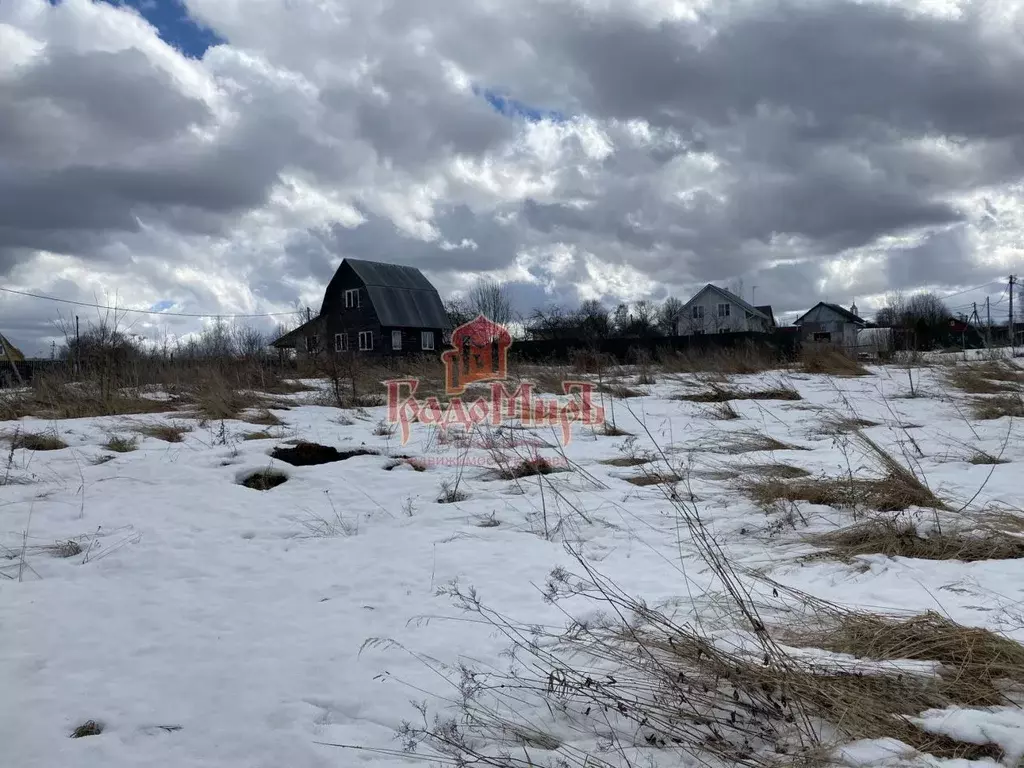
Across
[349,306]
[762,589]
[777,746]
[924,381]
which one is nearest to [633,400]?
[924,381]

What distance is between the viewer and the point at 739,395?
9.52 meters

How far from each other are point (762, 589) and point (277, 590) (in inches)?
88.1

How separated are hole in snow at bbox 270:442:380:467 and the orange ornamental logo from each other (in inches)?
35.0

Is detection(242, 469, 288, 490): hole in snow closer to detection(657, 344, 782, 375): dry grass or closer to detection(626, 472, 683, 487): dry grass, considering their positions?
detection(626, 472, 683, 487): dry grass

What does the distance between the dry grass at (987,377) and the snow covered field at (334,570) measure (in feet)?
11.7

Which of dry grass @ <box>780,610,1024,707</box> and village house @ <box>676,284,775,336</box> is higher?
village house @ <box>676,284,775,336</box>

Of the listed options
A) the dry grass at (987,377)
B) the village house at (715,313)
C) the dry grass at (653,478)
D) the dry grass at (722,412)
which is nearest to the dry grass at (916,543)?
the dry grass at (653,478)

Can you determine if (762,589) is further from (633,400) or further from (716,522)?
(633,400)

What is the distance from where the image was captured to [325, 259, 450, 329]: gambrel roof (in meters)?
33.4

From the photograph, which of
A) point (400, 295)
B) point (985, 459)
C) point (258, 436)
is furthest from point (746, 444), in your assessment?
point (400, 295)

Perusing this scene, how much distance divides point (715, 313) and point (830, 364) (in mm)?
Answer: 36220

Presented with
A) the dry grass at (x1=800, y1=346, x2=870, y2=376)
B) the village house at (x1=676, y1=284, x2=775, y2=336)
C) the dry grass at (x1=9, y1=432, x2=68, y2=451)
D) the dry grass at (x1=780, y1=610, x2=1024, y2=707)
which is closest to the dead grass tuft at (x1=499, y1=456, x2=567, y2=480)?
the dry grass at (x1=780, y1=610, x2=1024, y2=707)

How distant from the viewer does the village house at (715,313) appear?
4625 centimetres

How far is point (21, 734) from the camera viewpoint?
204cm
